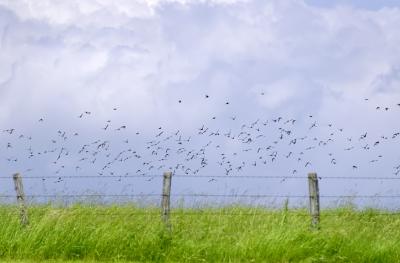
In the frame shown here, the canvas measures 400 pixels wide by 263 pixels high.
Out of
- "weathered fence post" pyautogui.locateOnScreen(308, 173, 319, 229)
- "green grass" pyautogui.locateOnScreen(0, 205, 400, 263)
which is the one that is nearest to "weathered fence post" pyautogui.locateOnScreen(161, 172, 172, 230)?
"green grass" pyautogui.locateOnScreen(0, 205, 400, 263)

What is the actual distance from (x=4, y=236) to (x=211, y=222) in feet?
12.7

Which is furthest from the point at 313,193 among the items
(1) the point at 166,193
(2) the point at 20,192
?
(2) the point at 20,192

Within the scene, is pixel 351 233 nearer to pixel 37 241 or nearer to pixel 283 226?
pixel 283 226

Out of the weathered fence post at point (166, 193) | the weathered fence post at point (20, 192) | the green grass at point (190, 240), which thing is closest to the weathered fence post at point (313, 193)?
the green grass at point (190, 240)

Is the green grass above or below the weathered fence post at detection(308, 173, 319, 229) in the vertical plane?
below

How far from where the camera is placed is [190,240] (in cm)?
1373

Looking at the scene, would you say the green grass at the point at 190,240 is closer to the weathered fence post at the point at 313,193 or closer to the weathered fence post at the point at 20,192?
the weathered fence post at the point at 313,193

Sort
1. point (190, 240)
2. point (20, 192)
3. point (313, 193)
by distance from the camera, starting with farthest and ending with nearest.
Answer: point (20, 192) → point (313, 193) → point (190, 240)

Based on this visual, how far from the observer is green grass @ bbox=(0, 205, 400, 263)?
13602 mm

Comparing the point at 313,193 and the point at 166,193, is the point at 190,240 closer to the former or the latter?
the point at 166,193

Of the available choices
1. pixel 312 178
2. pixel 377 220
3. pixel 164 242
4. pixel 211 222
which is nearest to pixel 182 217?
pixel 211 222

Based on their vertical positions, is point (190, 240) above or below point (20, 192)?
below

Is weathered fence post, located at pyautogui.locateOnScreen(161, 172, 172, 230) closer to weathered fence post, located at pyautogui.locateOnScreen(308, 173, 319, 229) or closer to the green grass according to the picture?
the green grass

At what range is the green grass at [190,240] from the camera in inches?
535
